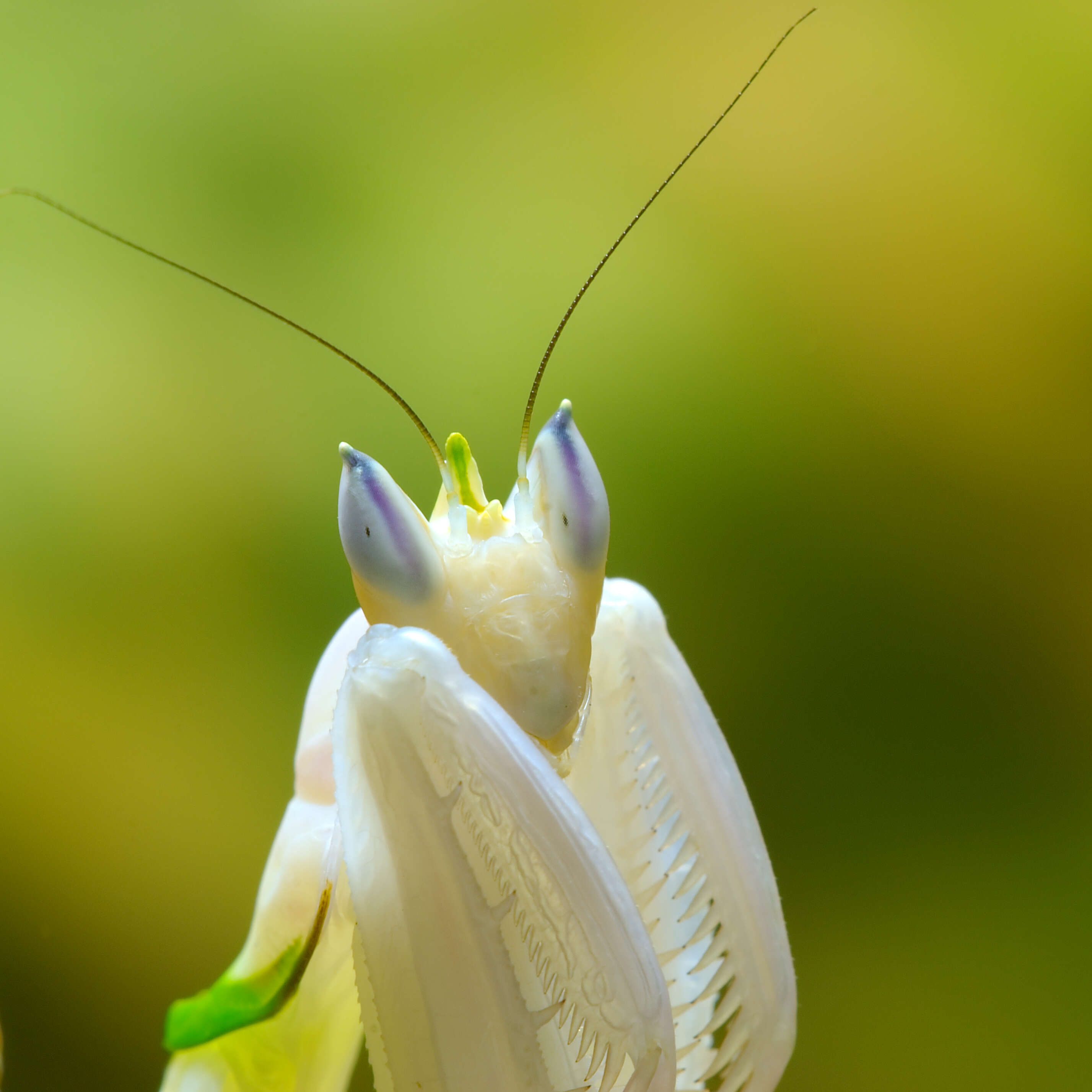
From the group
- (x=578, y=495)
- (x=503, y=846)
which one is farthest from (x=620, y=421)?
(x=503, y=846)

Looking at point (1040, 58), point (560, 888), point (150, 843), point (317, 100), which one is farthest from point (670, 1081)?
point (1040, 58)

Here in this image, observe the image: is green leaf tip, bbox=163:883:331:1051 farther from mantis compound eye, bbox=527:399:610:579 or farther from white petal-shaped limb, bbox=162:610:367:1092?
mantis compound eye, bbox=527:399:610:579

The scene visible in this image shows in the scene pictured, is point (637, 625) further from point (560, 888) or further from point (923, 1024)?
point (923, 1024)

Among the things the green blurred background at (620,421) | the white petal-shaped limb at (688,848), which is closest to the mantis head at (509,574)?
the white petal-shaped limb at (688,848)

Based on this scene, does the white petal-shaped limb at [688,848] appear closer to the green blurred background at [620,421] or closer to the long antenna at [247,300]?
the long antenna at [247,300]

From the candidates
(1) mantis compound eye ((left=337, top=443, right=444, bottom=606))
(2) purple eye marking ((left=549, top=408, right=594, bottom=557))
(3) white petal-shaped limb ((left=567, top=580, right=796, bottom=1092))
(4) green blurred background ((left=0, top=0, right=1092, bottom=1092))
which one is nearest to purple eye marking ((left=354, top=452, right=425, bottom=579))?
(1) mantis compound eye ((left=337, top=443, right=444, bottom=606))

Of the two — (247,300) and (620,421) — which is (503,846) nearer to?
(247,300)
